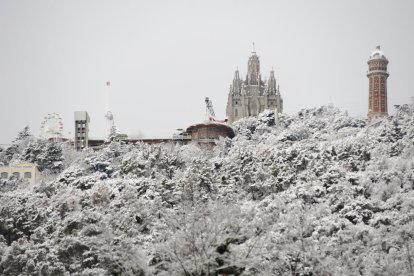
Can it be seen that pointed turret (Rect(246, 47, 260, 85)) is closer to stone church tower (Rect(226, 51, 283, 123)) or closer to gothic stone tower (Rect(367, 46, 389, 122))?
stone church tower (Rect(226, 51, 283, 123))

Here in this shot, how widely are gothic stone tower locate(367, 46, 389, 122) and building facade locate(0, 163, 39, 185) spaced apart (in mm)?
51468

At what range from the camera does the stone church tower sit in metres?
135

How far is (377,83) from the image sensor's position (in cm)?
12438

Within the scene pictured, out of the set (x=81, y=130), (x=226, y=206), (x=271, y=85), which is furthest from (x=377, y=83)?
(x=226, y=206)

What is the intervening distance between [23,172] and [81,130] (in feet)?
48.4

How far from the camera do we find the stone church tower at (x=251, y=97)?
444 feet

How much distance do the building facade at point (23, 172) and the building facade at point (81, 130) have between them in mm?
11288

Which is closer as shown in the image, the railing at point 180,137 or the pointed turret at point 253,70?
the railing at point 180,137

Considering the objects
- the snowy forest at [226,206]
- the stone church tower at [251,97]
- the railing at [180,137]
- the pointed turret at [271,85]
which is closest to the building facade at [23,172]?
the snowy forest at [226,206]

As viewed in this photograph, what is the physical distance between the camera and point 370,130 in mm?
91875

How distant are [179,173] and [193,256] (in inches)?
1972

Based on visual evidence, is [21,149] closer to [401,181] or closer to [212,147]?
[212,147]

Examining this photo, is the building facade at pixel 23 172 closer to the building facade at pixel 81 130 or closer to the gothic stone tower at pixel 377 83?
the building facade at pixel 81 130

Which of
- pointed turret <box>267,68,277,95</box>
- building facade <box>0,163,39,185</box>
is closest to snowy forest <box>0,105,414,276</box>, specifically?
building facade <box>0,163,39,185</box>
